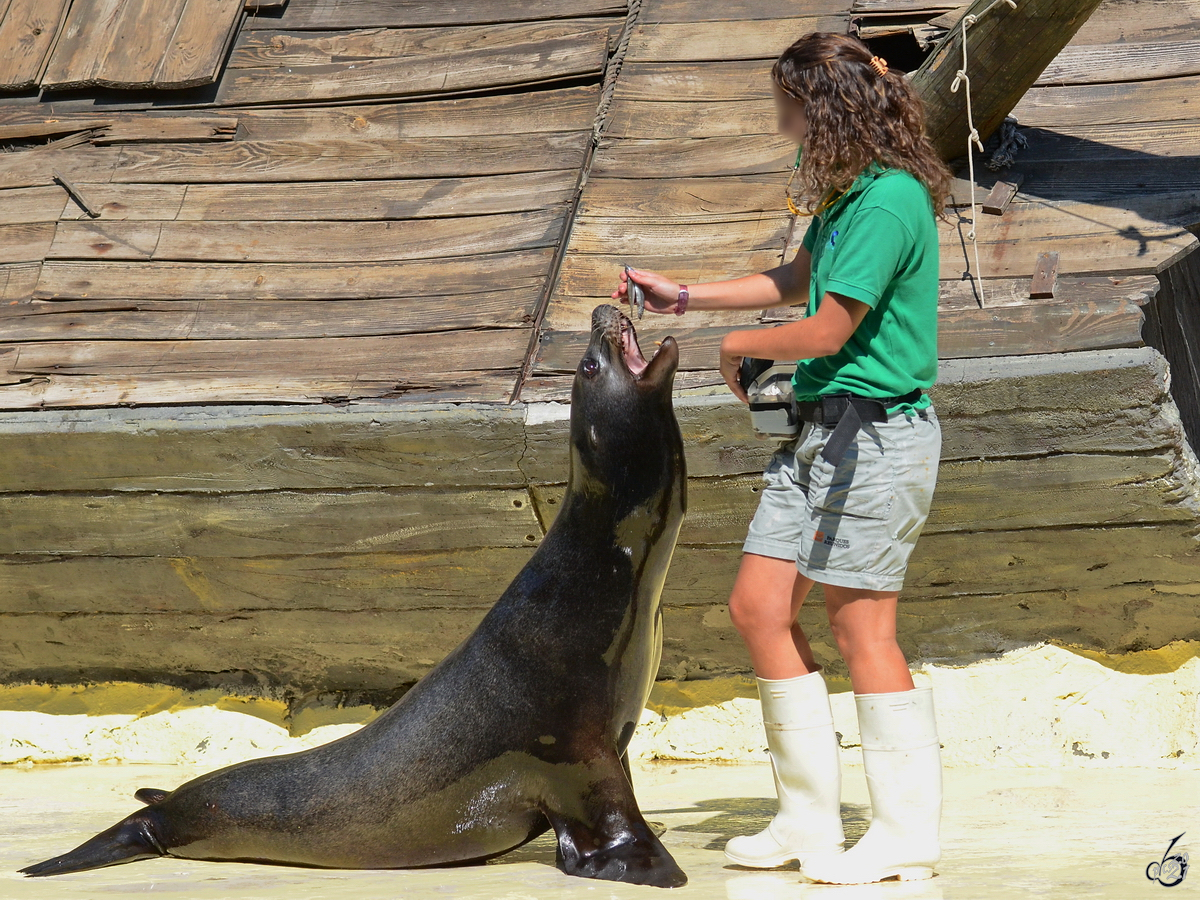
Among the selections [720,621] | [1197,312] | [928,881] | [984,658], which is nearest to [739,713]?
[720,621]

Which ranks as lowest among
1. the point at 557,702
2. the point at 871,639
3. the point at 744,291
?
the point at 557,702

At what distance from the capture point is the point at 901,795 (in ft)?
8.57

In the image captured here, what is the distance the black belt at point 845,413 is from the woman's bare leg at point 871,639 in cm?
30

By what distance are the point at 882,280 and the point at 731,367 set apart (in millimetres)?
456

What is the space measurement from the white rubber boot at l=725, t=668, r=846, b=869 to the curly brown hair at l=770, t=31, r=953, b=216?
1153 millimetres

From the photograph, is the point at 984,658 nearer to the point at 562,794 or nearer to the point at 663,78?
the point at 562,794

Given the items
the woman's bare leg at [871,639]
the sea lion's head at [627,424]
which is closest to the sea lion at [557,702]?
the sea lion's head at [627,424]

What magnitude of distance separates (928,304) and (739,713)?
2.27m

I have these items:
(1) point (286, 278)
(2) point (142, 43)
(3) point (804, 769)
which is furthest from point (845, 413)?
(2) point (142, 43)

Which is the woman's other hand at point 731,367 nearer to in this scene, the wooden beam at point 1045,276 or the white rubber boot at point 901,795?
the white rubber boot at point 901,795

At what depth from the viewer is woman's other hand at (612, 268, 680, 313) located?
2990mm

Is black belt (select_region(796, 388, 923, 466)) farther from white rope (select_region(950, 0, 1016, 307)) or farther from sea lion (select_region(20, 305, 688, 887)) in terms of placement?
white rope (select_region(950, 0, 1016, 307))

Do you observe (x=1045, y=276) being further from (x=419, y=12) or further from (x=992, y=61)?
(x=419, y=12)

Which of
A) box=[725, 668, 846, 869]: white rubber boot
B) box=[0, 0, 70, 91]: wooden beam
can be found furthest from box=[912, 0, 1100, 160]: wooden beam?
box=[0, 0, 70, 91]: wooden beam
